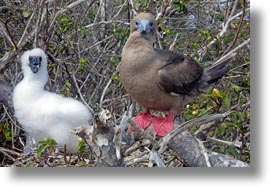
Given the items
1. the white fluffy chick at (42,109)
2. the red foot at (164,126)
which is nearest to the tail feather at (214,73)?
the red foot at (164,126)

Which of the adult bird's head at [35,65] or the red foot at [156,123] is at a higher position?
the adult bird's head at [35,65]

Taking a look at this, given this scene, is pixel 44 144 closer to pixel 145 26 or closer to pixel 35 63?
pixel 35 63

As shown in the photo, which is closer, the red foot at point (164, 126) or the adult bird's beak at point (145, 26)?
the adult bird's beak at point (145, 26)

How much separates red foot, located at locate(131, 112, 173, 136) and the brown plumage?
1cm

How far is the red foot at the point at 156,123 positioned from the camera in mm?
3748

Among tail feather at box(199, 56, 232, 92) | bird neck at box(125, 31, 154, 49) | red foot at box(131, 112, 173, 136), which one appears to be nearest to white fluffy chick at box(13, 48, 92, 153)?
red foot at box(131, 112, 173, 136)

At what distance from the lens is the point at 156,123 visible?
12.4 ft

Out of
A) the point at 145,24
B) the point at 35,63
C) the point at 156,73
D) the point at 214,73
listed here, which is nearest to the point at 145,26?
the point at 145,24

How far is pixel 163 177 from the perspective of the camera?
12.4ft

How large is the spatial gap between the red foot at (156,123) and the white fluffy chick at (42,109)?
192mm

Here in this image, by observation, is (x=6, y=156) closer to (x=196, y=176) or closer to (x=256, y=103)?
(x=196, y=176)

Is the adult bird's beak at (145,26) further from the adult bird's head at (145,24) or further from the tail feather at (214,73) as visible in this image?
the tail feather at (214,73)

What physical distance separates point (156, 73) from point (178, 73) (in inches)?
4.1

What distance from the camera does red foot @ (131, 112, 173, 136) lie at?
148 inches
